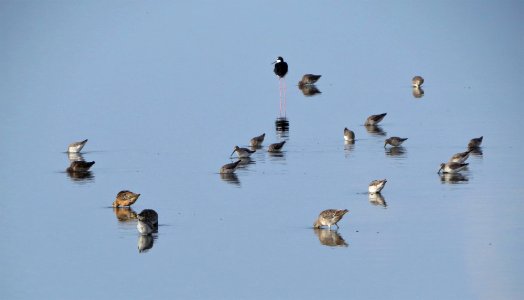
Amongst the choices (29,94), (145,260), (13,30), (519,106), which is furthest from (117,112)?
(13,30)

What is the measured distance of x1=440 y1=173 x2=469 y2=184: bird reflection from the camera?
27156mm

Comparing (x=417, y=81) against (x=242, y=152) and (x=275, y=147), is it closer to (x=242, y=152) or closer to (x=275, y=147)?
(x=275, y=147)

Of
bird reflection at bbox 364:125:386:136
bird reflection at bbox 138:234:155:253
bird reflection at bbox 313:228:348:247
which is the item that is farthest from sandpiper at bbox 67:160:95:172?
bird reflection at bbox 364:125:386:136

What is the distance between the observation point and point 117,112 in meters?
40.5

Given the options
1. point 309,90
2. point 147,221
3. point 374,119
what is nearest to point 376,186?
point 147,221

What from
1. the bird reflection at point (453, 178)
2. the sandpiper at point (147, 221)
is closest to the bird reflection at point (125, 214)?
the sandpiper at point (147, 221)

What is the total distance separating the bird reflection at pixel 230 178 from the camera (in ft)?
90.5

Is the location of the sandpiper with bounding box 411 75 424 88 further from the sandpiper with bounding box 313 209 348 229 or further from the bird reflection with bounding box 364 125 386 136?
the sandpiper with bounding box 313 209 348 229

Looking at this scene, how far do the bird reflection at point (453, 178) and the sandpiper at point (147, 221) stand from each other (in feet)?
23.6

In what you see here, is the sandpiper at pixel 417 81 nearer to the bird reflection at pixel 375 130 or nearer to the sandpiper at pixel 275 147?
the bird reflection at pixel 375 130

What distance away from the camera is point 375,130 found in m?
35.6

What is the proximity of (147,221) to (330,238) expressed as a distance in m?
3.14

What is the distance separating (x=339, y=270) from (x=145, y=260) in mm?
3143

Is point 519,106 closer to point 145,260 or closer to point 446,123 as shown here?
point 446,123
